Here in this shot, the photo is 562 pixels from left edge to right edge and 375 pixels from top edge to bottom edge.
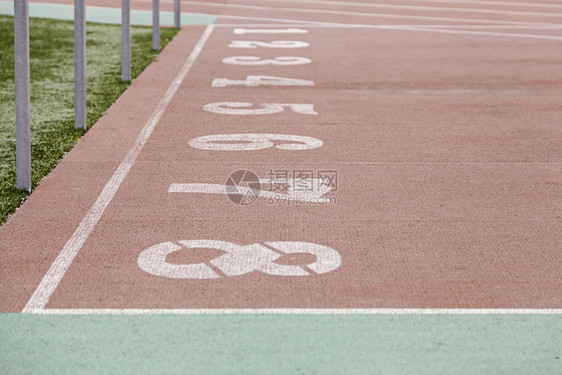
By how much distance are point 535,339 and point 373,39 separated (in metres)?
13.7

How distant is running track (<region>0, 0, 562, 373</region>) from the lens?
217 inches

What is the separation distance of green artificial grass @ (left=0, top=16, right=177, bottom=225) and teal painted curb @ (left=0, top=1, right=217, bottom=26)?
2.83ft

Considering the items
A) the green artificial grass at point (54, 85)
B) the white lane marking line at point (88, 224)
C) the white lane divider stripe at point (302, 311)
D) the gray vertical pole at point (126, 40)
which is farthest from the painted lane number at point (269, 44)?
the white lane divider stripe at point (302, 311)

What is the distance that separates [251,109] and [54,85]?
9.92 feet

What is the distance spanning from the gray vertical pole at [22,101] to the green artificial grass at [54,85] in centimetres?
16

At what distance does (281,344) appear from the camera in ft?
16.2

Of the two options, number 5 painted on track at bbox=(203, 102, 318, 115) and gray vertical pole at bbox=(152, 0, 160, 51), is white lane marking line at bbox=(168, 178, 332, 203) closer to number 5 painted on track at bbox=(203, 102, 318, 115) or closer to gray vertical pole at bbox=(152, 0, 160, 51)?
number 5 painted on track at bbox=(203, 102, 318, 115)

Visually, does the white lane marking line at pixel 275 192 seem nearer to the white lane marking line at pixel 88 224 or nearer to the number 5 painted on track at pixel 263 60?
the white lane marking line at pixel 88 224

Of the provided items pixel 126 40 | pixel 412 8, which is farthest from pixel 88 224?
pixel 412 8

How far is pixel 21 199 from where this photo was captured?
774 cm

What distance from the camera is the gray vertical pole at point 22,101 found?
7852 mm

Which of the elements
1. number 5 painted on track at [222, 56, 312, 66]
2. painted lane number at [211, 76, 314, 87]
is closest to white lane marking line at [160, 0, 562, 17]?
number 5 painted on track at [222, 56, 312, 66]

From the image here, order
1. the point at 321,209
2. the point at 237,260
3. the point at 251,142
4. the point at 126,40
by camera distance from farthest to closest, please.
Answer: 1. the point at 126,40
2. the point at 251,142
3. the point at 321,209
4. the point at 237,260
